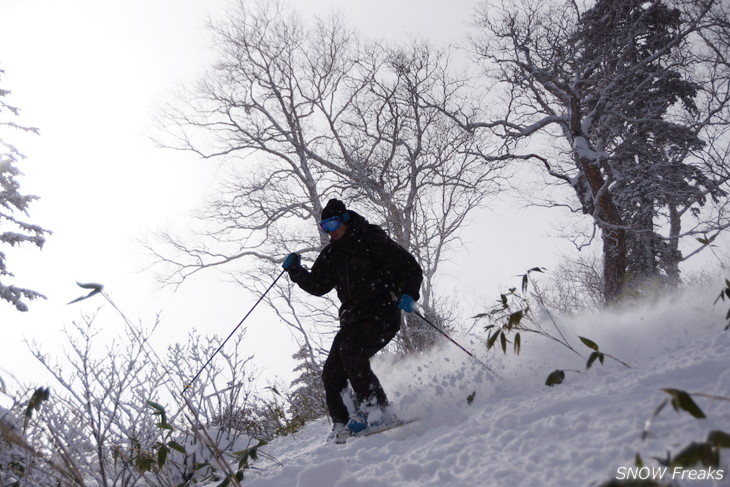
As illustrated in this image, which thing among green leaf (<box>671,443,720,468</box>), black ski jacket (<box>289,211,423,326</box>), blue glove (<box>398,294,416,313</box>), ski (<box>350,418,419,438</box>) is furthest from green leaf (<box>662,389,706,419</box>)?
black ski jacket (<box>289,211,423,326</box>)

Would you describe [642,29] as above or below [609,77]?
above

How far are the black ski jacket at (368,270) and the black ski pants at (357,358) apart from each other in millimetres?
76

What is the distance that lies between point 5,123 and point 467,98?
41.4 ft

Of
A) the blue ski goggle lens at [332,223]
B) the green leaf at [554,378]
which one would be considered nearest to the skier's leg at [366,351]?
the blue ski goggle lens at [332,223]

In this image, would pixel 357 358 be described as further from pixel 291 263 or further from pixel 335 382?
pixel 291 263

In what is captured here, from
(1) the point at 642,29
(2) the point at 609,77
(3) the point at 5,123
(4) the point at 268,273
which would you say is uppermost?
(3) the point at 5,123

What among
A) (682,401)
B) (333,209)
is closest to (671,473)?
(682,401)

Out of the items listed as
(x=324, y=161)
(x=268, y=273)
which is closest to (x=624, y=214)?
(x=324, y=161)

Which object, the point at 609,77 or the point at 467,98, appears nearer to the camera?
the point at 609,77

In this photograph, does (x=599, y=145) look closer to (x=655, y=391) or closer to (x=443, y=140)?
(x=443, y=140)

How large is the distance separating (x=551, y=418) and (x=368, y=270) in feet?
6.54

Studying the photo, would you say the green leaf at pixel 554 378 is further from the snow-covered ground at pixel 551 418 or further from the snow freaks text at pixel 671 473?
the snow freaks text at pixel 671 473

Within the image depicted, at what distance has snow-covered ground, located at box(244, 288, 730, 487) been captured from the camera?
5.30ft

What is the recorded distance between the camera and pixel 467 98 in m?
13.1
